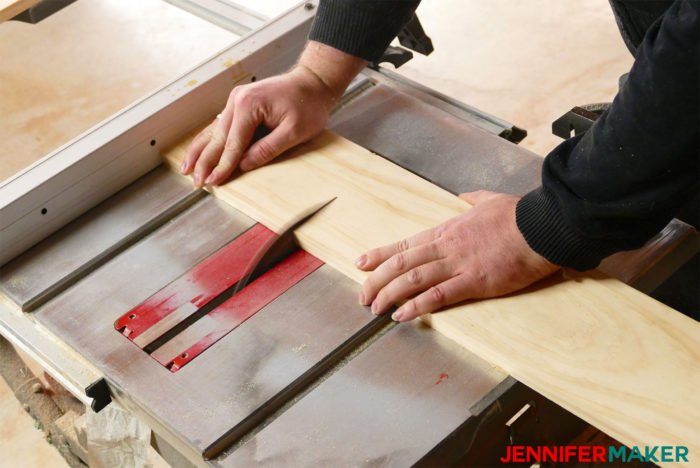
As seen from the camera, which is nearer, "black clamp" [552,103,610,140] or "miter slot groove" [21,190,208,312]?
"miter slot groove" [21,190,208,312]

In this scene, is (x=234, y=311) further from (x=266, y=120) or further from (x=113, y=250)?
(x=266, y=120)

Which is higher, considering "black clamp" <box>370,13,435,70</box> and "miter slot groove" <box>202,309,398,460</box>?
"black clamp" <box>370,13,435,70</box>

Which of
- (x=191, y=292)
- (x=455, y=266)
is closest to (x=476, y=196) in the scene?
(x=455, y=266)

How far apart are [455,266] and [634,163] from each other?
335 millimetres

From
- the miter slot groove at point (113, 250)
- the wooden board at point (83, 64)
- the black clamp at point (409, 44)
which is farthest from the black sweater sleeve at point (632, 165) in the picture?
the wooden board at point (83, 64)

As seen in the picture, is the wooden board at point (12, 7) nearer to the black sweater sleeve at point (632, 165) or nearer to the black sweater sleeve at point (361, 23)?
the black sweater sleeve at point (361, 23)

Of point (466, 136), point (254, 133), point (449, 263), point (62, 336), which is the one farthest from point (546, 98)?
point (62, 336)

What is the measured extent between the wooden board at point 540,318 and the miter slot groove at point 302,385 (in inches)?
3.9

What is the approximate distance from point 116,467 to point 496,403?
897 mm

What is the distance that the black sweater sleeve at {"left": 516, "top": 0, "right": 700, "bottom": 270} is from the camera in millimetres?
1291

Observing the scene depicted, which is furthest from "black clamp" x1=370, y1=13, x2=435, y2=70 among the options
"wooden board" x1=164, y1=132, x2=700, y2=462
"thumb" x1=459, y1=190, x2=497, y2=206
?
"thumb" x1=459, y1=190, x2=497, y2=206

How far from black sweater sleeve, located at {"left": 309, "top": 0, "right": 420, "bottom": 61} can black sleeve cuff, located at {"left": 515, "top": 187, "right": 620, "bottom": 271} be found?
55 centimetres

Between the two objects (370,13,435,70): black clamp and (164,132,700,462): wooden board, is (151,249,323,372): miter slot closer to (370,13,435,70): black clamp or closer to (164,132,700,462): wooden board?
(164,132,700,462): wooden board

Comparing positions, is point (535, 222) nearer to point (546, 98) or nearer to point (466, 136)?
point (466, 136)
